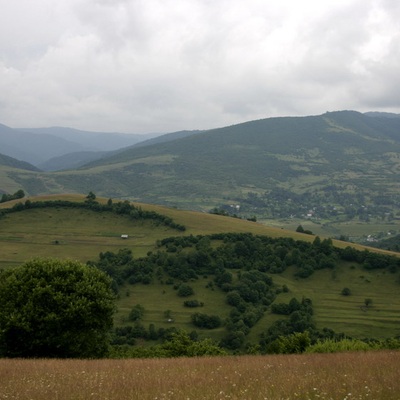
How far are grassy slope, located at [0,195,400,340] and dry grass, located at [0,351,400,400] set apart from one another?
294ft

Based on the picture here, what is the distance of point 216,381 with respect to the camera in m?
15.2

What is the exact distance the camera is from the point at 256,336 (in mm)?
104312

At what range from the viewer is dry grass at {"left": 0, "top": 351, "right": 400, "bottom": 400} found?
1300cm

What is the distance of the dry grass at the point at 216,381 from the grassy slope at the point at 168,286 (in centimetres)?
8970

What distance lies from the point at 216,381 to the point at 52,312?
28.2 m

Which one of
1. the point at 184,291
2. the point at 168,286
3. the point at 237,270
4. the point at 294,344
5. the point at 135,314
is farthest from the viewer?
the point at 237,270

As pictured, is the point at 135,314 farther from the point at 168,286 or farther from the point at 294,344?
the point at 294,344

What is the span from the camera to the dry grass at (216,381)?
42.7 ft

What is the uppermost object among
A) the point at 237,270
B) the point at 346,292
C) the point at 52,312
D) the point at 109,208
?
the point at 52,312

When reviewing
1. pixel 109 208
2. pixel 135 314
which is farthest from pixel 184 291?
pixel 109 208

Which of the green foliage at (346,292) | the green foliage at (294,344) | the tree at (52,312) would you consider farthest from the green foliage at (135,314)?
the green foliage at (294,344)

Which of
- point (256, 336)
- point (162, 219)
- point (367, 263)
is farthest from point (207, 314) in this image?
point (162, 219)

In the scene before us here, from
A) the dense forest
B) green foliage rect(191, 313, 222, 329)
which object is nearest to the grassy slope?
green foliage rect(191, 313, 222, 329)

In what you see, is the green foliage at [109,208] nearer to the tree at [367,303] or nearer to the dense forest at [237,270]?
the dense forest at [237,270]
